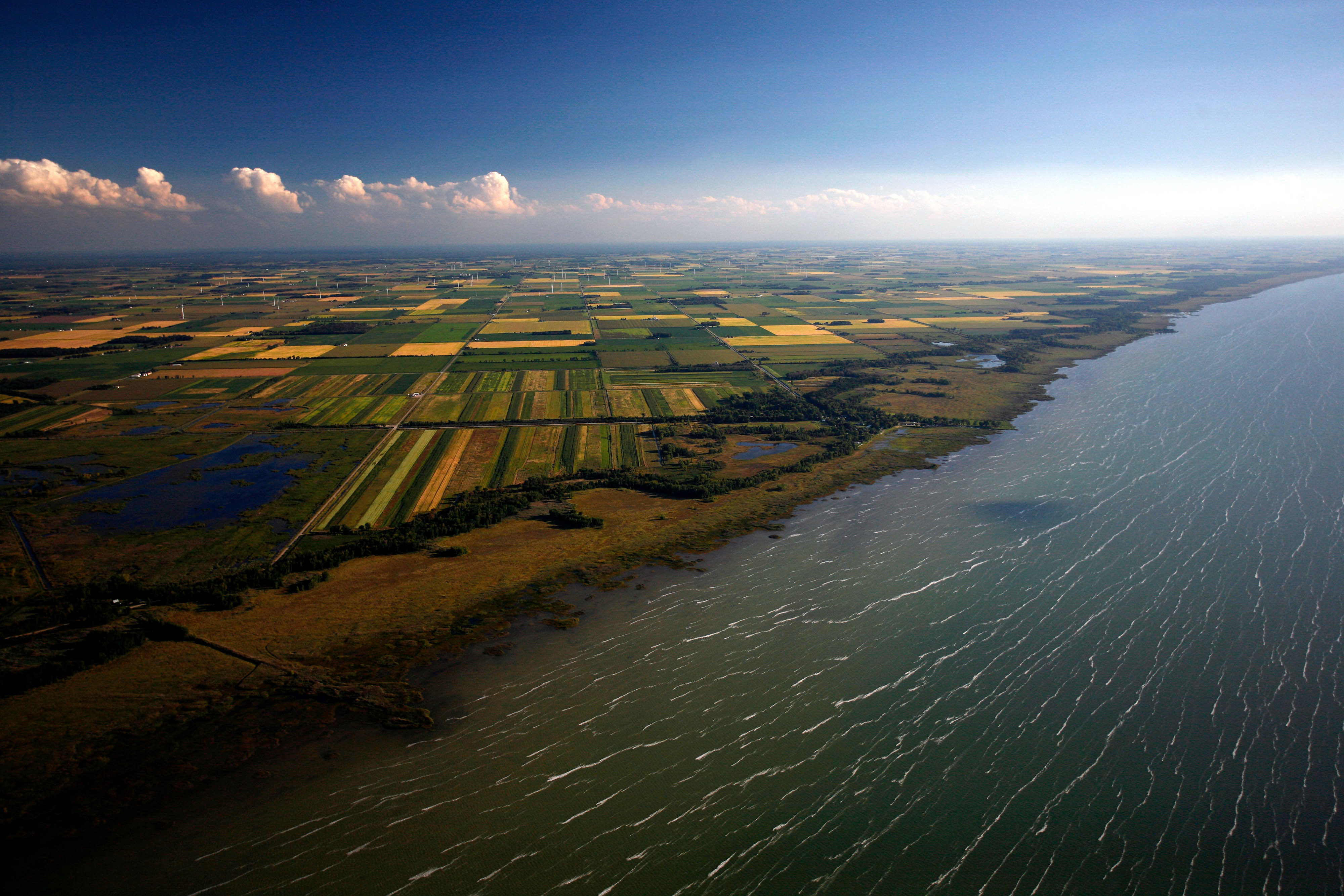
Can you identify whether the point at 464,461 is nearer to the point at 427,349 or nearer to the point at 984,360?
the point at 427,349

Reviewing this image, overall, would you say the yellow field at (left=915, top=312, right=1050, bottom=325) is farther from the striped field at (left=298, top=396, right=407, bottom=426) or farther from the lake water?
the striped field at (left=298, top=396, right=407, bottom=426)

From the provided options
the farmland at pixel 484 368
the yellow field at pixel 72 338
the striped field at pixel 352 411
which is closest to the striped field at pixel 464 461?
the farmland at pixel 484 368

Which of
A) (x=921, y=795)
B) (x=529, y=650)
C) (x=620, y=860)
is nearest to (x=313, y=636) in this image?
(x=529, y=650)

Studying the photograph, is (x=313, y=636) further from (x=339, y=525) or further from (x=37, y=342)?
(x=37, y=342)

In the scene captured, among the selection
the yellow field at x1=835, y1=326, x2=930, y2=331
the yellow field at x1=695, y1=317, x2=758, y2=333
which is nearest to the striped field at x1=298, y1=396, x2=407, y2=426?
the yellow field at x1=695, y1=317, x2=758, y2=333

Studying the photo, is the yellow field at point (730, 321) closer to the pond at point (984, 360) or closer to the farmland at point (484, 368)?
the farmland at point (484, 368)

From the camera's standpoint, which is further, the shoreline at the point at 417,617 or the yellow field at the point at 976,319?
the yellow field at the point at 976,319

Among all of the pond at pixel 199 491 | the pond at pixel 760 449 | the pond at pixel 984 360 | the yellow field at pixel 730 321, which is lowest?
the pond at pixel 199 491
